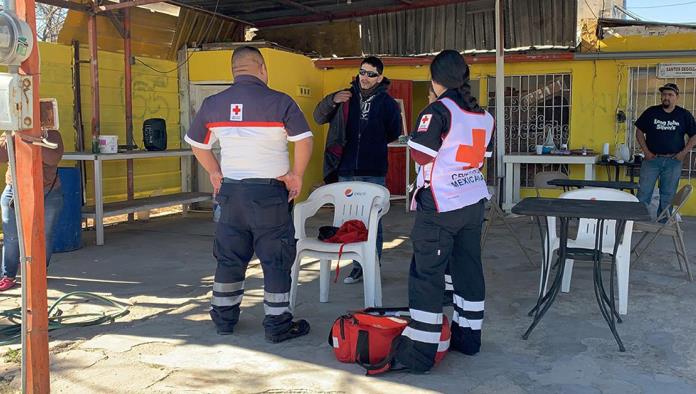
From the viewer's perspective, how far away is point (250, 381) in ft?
11.3

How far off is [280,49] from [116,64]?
8.16 feet

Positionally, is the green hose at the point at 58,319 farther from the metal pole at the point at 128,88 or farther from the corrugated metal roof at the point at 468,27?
the corrugated metal roof at the point at 468,27

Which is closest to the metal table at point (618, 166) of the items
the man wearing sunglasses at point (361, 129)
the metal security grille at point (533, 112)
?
the metal security grille at point (533, 112)

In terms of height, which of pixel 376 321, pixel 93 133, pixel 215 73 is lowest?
pixel 376 321

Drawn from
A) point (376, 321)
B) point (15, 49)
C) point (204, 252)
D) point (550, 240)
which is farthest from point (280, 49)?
point (15, 49)

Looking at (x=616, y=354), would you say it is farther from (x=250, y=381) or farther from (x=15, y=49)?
(x=15, y=49)

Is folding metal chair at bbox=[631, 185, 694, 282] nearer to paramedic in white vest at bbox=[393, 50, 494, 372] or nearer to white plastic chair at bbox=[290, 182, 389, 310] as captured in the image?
white plastic chair at bbox=[290, 182, 389, 310]

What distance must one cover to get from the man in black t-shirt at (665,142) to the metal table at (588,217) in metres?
3.78

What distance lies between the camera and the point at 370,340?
3.59 metres

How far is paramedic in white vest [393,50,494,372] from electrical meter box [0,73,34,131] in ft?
6.01

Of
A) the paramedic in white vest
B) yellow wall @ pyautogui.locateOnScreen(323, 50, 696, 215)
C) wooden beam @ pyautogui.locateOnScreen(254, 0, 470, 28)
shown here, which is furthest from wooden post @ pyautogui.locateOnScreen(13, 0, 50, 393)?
yellow wall @ pyautogui.locateOnScreen(323, 50, 696, 215)

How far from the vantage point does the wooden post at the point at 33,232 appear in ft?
8.69

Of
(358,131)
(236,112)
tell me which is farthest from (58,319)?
(358,131)

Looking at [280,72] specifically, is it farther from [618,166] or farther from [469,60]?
[618,166]
